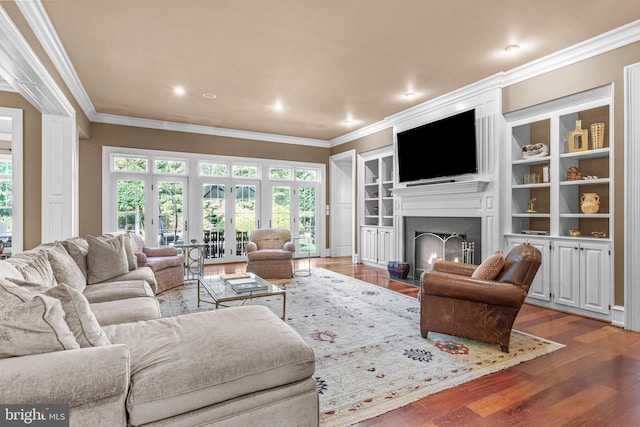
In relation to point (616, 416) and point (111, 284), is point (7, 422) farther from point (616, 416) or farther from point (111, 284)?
point (616, 416)

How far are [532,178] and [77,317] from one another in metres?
4.80

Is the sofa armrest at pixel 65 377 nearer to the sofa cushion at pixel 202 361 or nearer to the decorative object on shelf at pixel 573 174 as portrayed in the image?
the sofa cushion at pixel 202 361

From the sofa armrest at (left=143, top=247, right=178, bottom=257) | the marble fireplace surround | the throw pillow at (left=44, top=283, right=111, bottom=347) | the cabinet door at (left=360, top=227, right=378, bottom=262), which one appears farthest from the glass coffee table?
the cabinet door at (left=360, top=227, right=378, bottom=262)

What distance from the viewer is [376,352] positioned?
273 cm

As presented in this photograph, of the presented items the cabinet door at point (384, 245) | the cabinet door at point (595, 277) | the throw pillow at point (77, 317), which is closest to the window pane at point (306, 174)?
the cabinet door at point (384, 245)

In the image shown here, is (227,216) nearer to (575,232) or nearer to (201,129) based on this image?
(201,129)

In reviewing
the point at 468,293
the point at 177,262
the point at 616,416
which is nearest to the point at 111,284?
the point at 177,262

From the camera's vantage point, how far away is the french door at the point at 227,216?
7.09 m

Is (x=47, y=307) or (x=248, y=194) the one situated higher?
(x=248, y=194)

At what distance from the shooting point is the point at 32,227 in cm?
448

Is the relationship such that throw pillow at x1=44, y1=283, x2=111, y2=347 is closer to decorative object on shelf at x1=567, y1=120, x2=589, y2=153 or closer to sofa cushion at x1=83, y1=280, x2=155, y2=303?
sofa cushion at x1=83, y1=280, x2=155, y2=303

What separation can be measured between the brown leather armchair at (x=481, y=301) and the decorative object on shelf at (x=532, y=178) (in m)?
1.91

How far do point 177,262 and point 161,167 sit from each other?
2611mm

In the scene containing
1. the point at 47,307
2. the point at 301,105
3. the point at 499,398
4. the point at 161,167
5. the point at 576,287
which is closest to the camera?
the point at 47,307
